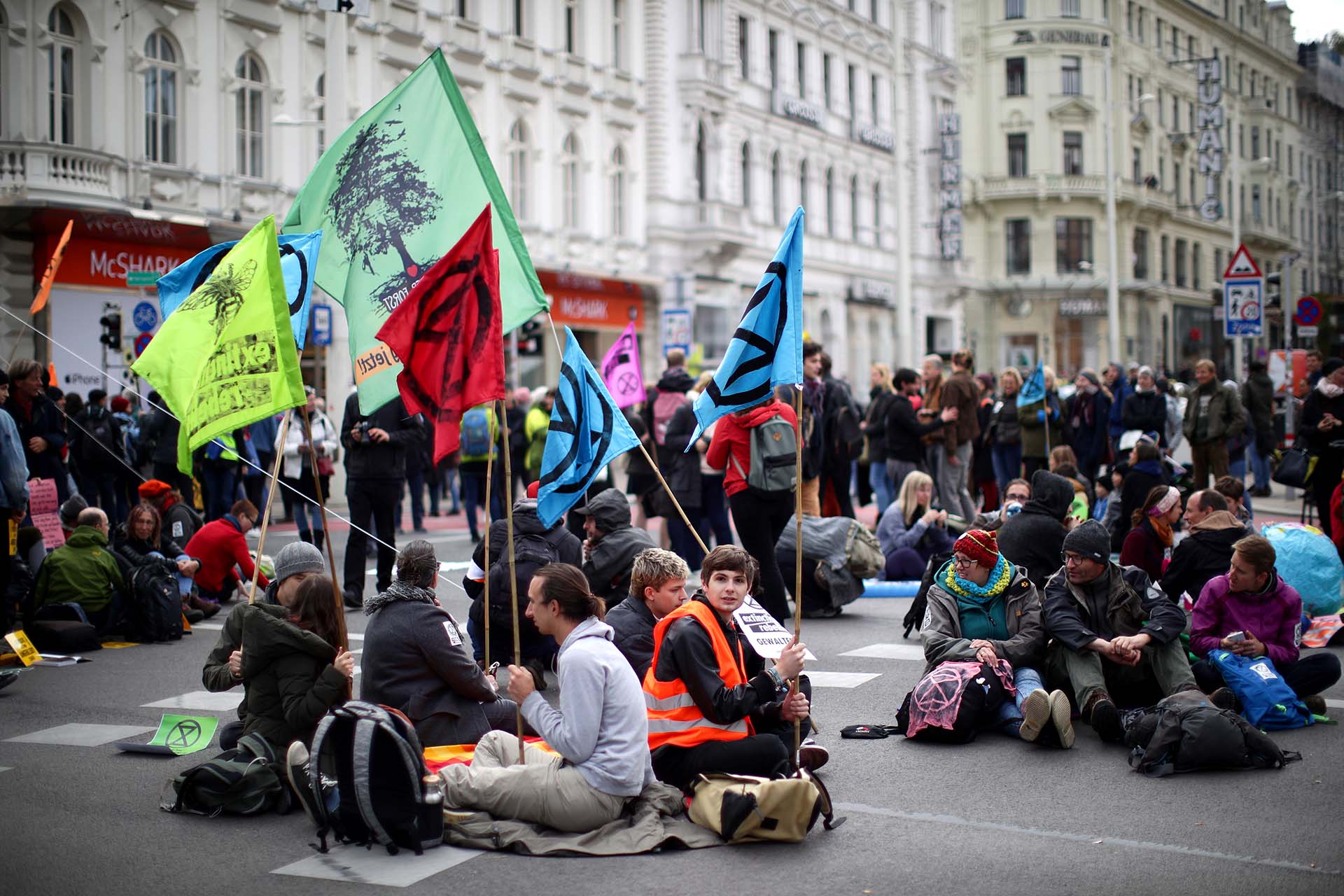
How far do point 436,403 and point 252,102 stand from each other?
2266 centimetres

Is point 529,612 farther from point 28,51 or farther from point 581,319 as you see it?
point 581,319

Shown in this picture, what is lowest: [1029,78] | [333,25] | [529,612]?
[529,612]

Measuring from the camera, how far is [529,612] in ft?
20.3

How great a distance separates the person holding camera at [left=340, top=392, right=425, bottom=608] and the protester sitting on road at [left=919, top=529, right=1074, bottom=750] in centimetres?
524

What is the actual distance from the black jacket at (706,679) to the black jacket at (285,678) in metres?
1.42

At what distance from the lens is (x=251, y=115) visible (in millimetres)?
27453

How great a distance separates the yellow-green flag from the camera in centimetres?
704

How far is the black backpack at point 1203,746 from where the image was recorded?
273 inches

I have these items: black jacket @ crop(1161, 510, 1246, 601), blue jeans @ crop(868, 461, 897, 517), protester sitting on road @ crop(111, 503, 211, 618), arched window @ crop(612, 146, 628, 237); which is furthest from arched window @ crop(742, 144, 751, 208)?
black jacket @ crop(1161, 510, 1246, 601)

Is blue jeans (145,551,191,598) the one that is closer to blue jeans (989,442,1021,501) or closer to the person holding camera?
the person holding camera

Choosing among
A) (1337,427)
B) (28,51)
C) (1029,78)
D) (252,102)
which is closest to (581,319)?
(252,102)

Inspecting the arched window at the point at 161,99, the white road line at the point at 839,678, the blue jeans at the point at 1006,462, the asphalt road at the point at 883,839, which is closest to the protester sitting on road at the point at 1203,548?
the asphalt road at the point at 883,839

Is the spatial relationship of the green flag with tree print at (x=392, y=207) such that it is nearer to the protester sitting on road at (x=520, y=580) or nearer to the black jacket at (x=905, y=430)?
the protester sitting on road at (x=520, y=580)

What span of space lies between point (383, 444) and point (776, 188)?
33.8 metres
